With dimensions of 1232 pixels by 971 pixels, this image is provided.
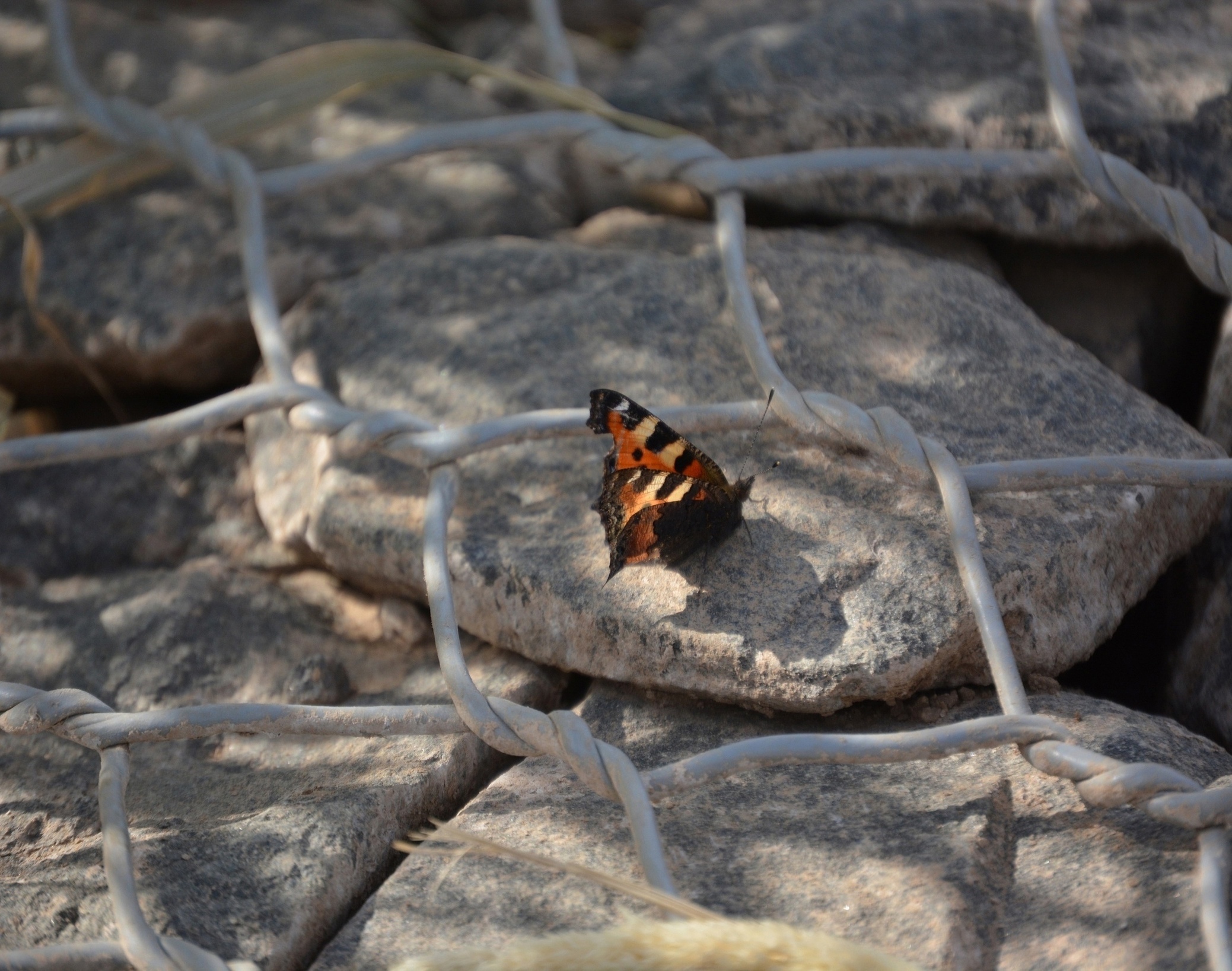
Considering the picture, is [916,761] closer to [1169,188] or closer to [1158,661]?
[1158,661]

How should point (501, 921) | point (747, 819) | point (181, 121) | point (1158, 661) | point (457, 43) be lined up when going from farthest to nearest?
point (457, 43) < point (181, 121) < point (1158, 661) < point (747, 819) < point (501, 921)

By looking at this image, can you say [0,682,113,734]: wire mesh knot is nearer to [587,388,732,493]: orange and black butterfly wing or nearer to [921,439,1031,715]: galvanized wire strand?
[587,388,732,493]: orange and black butterfly wing

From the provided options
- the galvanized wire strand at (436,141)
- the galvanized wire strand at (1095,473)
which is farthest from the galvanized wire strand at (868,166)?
the galvanized wire strand at (1095,473)

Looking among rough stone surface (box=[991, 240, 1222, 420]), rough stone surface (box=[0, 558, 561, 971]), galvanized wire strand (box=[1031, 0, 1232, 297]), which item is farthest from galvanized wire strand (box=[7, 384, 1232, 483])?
rough stone surface (box=[991, 240, 1222, 420])

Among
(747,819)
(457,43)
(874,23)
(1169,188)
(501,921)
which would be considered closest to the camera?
(501,921)

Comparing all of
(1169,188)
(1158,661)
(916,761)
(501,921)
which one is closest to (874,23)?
(1169,188)

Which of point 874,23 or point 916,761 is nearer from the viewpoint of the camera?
point 916,761

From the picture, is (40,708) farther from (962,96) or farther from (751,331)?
(962,96)
